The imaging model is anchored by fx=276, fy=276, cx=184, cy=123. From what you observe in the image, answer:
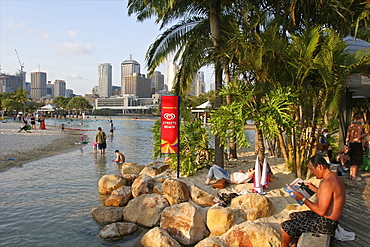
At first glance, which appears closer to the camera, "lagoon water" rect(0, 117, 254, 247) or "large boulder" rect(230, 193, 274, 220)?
"large boulder" rect(230, 193, 274, 220)

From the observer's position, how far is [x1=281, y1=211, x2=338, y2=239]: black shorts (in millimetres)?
3434

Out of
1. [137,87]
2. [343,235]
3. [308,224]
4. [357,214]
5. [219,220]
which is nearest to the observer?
[308,224]

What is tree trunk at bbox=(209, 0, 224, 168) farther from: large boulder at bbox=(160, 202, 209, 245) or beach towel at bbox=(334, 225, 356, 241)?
beach towel at bbox=(334, 225, 356, 241)

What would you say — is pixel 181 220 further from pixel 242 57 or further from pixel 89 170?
pixel 89 170

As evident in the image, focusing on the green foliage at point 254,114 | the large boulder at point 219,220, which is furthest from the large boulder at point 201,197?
the green foliage at point 254,114

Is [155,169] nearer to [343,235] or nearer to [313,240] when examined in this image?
[343,235]

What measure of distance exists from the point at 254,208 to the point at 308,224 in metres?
1.79

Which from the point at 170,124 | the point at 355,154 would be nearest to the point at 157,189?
the point at 170,124

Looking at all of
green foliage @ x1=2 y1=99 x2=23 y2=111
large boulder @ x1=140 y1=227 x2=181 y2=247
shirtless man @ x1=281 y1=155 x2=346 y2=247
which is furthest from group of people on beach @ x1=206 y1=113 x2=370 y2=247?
green foliage @ x1=2 y1=99 x2=23 y2=111

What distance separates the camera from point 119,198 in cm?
710

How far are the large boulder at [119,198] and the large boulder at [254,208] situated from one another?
300 cm

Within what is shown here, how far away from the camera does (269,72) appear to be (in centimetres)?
719

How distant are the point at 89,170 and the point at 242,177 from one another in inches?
273

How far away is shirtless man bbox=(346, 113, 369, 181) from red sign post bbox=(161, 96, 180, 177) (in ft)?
15.1
